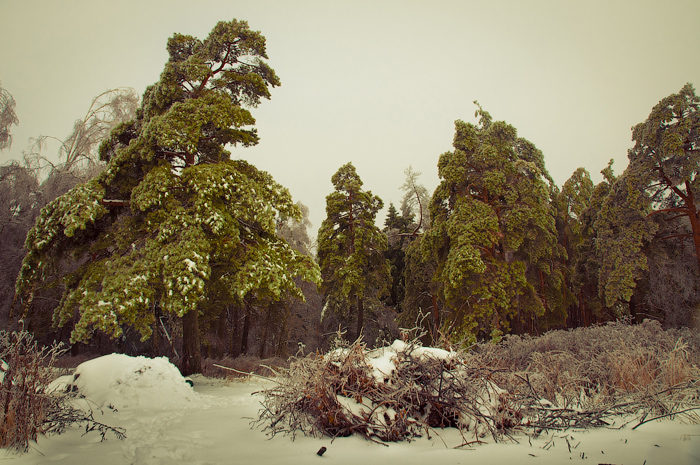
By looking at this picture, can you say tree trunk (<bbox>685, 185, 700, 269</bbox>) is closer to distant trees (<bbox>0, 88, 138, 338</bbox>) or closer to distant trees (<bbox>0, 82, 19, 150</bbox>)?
distant trees (<bbox>0, 88, 138, 338</bbox>)

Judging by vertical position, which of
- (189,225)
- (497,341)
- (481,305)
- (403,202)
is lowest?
(497,341)

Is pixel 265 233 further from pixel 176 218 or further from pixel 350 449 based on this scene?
pixel 350 449

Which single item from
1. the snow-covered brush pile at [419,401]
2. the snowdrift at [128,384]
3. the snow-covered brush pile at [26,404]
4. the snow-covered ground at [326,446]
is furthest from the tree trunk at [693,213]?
the snow-covered brush pile at [26,404]

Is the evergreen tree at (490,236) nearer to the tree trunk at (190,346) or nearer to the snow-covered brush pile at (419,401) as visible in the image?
the tree trunk at (190,346)

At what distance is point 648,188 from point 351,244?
567 inches

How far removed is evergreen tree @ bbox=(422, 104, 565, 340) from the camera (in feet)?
49.8

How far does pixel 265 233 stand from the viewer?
1183 centimetres

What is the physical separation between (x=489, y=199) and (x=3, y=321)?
73.0ft

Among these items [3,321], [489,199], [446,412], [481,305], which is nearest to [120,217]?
[3,321]

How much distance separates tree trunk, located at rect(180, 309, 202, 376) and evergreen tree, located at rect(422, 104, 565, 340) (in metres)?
8.90

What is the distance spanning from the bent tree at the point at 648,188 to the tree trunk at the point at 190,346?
16435 mm

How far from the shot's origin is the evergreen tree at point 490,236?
15.2 meters

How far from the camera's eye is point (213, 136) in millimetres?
12258

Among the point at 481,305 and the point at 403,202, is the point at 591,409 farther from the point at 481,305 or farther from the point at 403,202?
the point at 403,202
